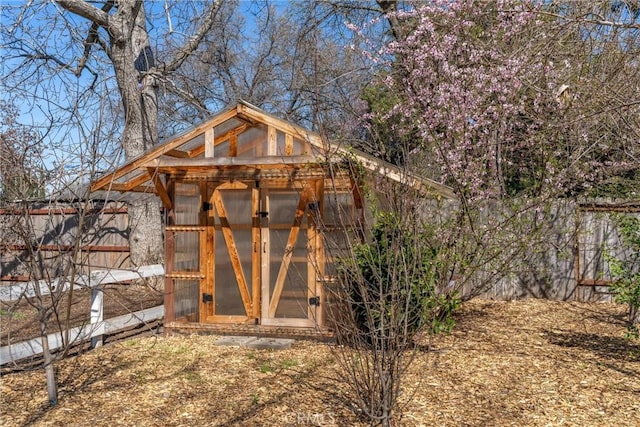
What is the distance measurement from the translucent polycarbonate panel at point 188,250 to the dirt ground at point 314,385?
3.41ft

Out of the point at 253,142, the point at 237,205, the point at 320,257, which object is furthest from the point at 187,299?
the point at 253,142

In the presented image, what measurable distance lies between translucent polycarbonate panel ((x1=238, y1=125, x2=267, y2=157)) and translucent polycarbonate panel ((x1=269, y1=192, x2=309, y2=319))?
2.10ft

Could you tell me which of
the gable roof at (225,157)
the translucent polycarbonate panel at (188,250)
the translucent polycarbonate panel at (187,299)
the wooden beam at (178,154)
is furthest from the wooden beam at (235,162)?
the translucent polycarbonate panel at (187,299)

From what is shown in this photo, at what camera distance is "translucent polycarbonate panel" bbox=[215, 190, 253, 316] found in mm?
7621

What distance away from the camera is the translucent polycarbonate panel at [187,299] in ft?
25.3

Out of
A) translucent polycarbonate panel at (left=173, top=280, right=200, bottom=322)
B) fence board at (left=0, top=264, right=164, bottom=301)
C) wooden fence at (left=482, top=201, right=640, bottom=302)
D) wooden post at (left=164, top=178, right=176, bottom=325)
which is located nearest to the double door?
translucent polycarbonate panel at (left=173, top=280, right=200, bottom=322)

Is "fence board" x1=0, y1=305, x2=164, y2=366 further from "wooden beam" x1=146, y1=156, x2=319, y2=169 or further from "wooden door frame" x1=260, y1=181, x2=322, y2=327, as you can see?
"wooden beam" x1=146, y1=156, x2=319, y2=169

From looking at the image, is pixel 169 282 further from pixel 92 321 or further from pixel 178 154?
pixel 178 154

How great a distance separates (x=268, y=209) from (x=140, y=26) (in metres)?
7.19

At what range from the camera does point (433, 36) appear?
1075cm

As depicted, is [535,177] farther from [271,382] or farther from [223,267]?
[271,382]

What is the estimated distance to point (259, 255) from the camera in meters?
7.54

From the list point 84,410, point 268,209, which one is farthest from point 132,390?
point 268,209

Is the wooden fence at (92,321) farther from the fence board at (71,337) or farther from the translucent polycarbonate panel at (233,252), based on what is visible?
the translucent polycarbonate panel at (233,252)
